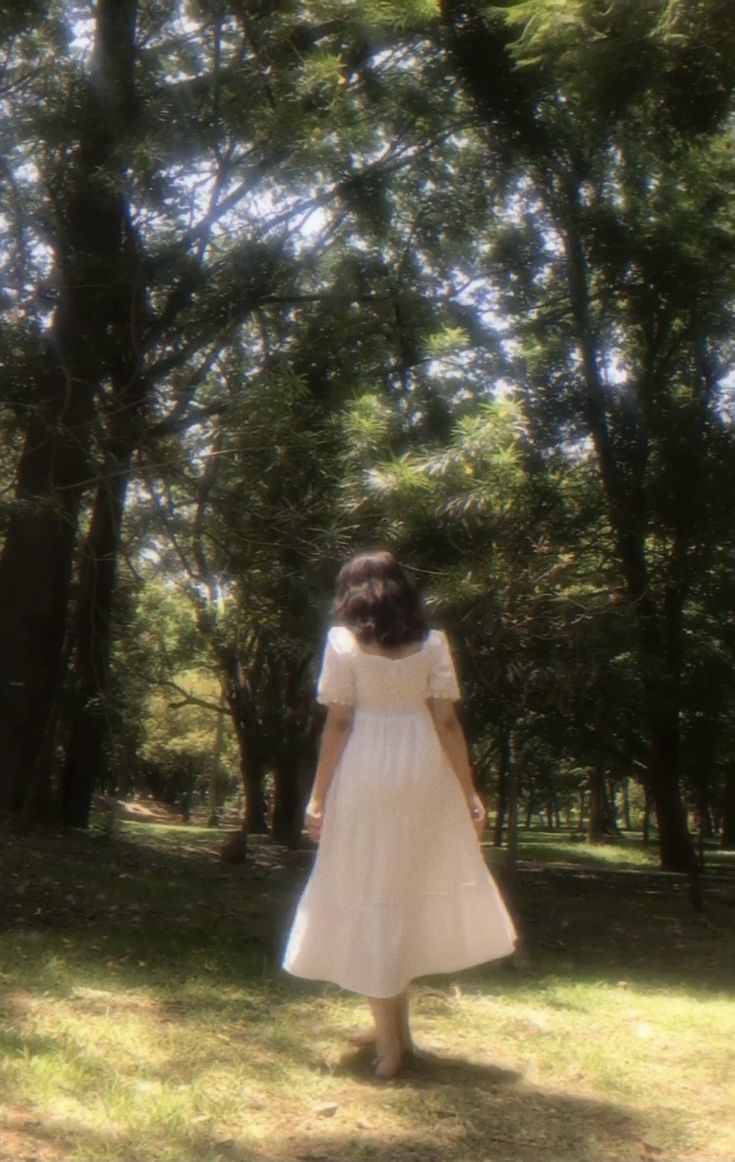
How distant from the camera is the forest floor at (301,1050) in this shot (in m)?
3.83

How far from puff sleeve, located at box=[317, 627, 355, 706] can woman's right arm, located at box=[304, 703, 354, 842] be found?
38 mm

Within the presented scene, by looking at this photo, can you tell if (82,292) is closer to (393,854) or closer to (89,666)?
(393,854)

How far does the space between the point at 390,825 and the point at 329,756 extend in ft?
1.22

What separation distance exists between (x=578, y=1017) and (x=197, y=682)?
39.1 metres

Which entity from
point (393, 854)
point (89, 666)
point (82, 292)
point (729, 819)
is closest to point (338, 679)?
point (393, 854)

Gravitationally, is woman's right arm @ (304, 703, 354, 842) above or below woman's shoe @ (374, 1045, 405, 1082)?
above

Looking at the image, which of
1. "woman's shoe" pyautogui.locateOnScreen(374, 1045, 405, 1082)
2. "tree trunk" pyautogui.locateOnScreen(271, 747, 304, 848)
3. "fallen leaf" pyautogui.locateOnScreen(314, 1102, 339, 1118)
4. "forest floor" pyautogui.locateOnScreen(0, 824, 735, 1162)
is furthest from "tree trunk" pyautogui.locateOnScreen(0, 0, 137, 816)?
"tree trunk" pyautogui.locateOnScreen(271, 747, 304, 848)

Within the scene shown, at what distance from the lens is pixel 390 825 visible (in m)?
4.72

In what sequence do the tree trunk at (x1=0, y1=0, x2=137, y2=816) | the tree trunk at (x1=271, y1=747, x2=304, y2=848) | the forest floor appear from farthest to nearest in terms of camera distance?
the tree trunk at (x1=271, y1=747, x2=304, y2=848), the tree trunk at (x1=0, y1=0, x2=137, y2=816), the forest floor

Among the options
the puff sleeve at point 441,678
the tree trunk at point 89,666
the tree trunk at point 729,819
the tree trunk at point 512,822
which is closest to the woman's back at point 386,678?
the puff sleeve at point 441,678

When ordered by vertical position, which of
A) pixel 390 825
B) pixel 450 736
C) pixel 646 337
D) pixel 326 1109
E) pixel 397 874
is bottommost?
pixel 326 1109

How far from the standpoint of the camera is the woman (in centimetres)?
467

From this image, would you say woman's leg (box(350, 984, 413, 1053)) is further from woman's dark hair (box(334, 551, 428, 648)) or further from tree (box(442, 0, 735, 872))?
tree (box(442, 0, 735, 872))

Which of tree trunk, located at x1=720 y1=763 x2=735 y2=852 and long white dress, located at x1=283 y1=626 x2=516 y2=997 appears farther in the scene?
tree trunk, located at x1=720 y1=763 x2=735 y2=852
